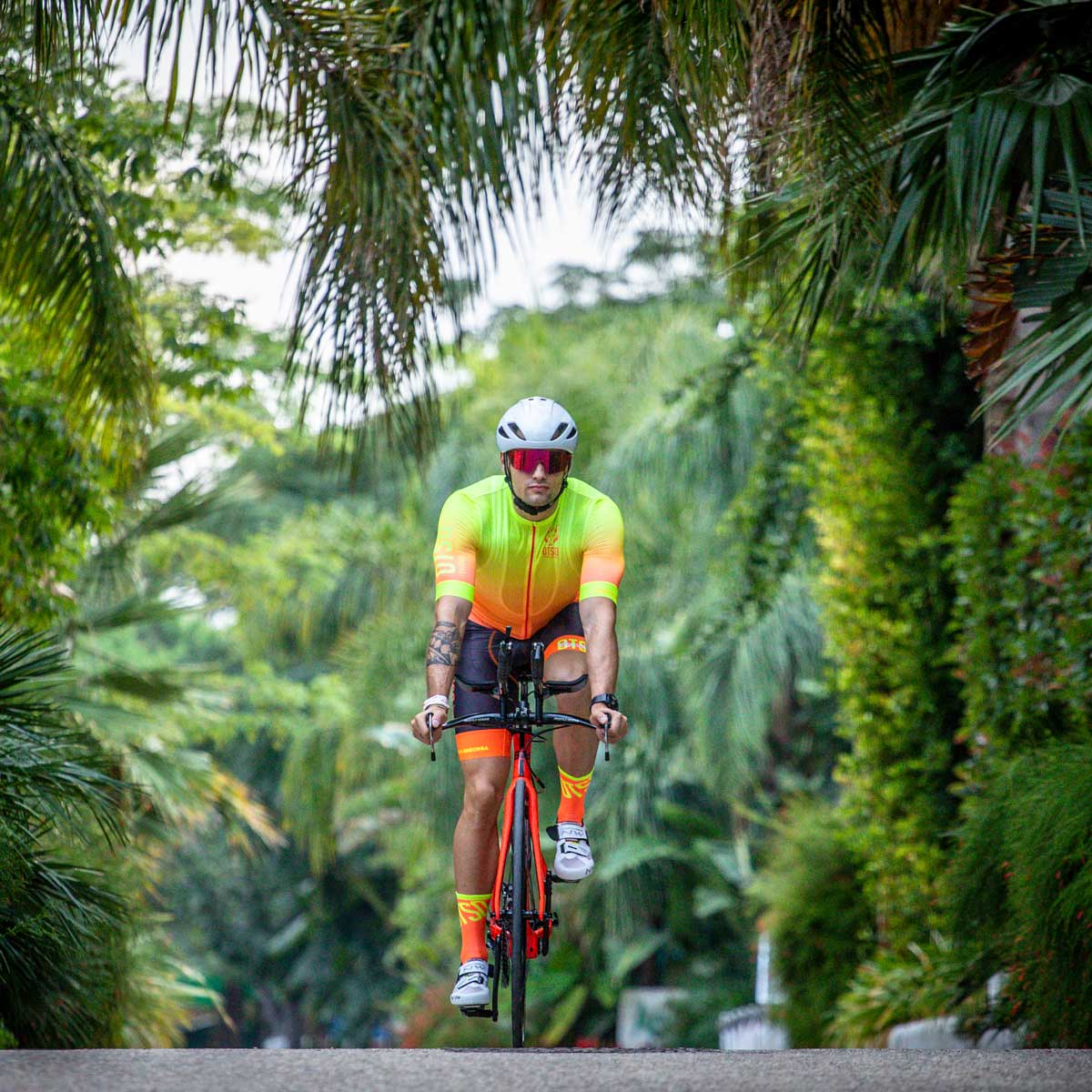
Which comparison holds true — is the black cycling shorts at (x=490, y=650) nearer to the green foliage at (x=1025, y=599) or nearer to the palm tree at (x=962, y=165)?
the palm tree at (x=962, y=165)

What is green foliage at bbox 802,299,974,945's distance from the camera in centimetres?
1096

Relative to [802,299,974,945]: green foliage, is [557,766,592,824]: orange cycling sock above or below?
below

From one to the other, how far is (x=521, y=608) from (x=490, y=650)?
250 millimetres

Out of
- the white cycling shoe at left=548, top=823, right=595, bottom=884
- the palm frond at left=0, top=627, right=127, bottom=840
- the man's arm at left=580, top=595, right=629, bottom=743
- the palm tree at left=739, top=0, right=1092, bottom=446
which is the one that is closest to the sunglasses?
the man's arm at left=580, top=595, right=629, bottom=743

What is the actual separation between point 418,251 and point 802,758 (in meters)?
16.4

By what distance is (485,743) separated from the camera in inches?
243

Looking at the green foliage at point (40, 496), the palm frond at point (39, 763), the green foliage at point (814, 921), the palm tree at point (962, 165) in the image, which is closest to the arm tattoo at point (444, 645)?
the palm frond at point (39, 763)

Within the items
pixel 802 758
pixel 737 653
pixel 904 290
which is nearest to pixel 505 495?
pixel 904 290

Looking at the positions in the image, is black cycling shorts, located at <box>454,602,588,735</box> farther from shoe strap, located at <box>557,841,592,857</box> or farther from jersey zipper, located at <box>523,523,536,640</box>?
shoe strap, located at <box>557,841,592,857</box>

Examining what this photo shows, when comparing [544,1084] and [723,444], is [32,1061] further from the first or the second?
[723,444]

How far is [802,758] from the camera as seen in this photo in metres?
23.1

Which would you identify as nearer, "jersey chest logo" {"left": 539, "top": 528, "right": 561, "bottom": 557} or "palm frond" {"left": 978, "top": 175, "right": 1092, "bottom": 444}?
"palm frond" {"left": 978, "top": 175, "right": 1092, "bottom": 444}

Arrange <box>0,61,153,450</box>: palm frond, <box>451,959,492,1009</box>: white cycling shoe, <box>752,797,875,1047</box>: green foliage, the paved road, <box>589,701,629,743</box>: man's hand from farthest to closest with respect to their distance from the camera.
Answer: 1. <box>752,797,875,1047</box>: green foliage
2. <box>0,61,153,450</box>: palm frond
3. <box>451,959,492,1009</box>: white cycling shoe
4. <box>589,701,629,743</box>: man's hand
5. the paved road

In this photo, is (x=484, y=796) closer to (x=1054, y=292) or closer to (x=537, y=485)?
(x=537, y=485)
